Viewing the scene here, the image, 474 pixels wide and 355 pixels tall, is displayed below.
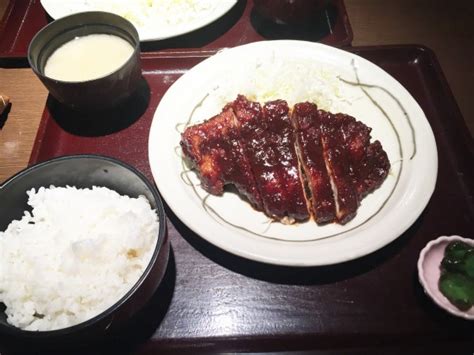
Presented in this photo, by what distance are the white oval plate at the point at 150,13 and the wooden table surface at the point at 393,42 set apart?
0.68 meters

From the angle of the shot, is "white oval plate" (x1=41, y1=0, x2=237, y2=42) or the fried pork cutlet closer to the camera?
the fried pork cutlet

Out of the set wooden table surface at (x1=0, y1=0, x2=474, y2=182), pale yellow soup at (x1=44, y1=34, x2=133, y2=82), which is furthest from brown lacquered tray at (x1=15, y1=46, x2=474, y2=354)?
wooden table surface at (x1=0, y1=0, x2=474, y2=182)

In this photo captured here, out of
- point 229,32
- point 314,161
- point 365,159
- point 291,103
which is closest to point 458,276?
point 365,159

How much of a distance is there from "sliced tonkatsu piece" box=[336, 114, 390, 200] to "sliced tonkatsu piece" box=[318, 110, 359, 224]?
35 mm

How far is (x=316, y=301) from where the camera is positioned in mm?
2051

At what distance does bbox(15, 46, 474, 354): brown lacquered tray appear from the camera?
6.36 ft

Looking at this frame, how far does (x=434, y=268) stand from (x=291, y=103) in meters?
1.44

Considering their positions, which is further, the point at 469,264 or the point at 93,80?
the point at 93,80

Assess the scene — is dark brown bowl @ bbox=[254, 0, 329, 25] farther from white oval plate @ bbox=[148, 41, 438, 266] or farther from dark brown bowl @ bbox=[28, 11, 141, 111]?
dark brown bowl @ bbox=[28, 11, 141, 111]

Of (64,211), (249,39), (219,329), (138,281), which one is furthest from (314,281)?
(249,39)

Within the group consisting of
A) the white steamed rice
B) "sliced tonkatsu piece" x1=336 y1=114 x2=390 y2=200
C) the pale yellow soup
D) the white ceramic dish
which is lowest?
the white steamed rice

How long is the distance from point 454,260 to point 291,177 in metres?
0.86

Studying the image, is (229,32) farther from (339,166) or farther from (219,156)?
(339,166)

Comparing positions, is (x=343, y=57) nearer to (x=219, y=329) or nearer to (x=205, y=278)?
(x=205, y=278)
